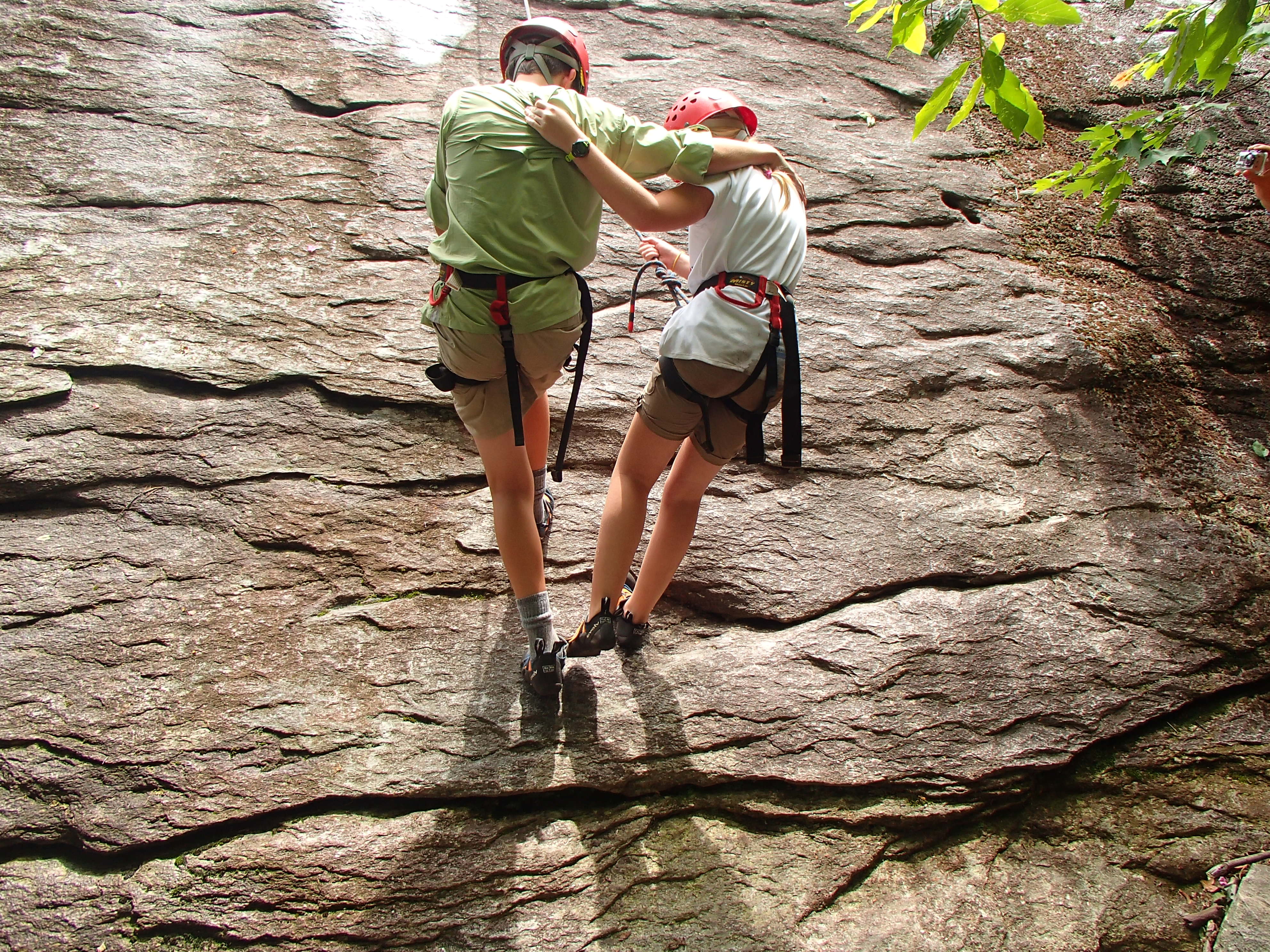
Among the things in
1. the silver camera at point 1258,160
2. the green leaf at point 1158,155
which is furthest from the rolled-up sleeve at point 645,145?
the silver camera at point 1258,160

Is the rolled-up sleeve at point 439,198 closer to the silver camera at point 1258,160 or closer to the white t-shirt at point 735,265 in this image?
the white t-shirt at point 735,265

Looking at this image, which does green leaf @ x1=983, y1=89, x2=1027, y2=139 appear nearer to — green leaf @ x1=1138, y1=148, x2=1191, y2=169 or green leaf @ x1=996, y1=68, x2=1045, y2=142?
green leaf @ x1=996, y1=68, x2=1045, y2=142

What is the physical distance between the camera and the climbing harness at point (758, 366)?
9.04ft

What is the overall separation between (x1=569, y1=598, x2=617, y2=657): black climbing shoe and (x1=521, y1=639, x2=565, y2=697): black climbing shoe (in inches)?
2.0

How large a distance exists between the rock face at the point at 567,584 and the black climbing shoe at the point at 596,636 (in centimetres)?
29

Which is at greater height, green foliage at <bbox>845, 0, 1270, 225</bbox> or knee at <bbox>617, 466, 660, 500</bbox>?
green foliage at <bbox>845, 0, 1270, 225</bbox>

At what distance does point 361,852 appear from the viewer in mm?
2822

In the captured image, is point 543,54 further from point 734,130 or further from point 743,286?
point 743,286

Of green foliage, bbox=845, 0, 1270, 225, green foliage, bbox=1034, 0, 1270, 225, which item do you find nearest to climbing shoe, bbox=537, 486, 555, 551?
green foliage, bbox=845, 0, 1270, 225

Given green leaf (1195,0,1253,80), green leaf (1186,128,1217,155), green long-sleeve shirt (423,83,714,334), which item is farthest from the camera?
green leaf (1186,128,1217,155)

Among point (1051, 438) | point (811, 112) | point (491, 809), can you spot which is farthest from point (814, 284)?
point (491, 809)

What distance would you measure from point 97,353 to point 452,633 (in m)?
2.33

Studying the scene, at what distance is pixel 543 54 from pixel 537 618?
206 cm

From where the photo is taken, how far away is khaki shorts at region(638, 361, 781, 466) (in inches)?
108
